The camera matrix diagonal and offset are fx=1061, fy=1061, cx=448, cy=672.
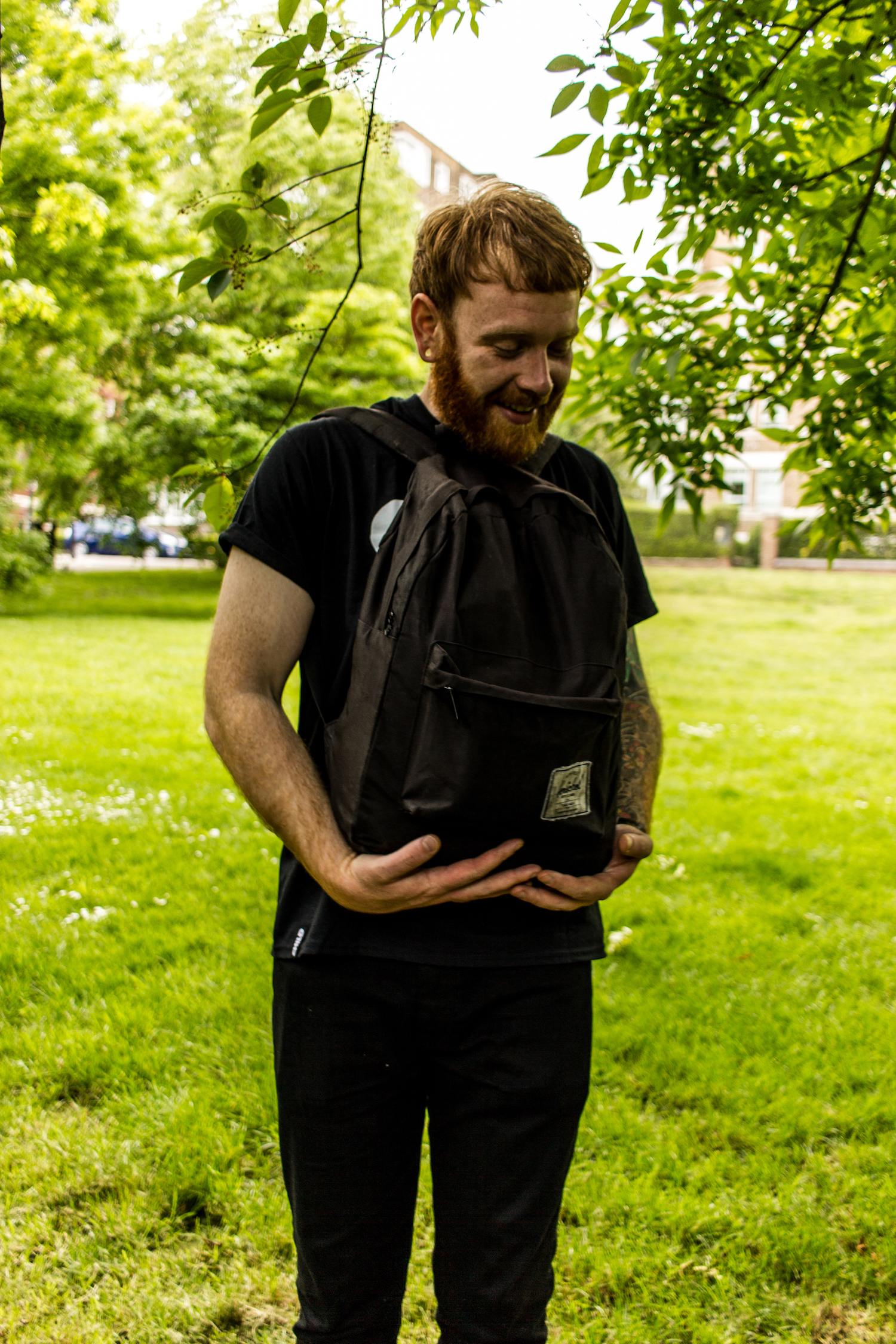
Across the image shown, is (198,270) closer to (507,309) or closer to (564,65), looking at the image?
(507,309)

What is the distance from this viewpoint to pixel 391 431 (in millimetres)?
1778

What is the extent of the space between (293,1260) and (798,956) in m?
2.87

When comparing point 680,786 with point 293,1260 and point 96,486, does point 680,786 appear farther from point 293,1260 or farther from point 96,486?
point 96,486

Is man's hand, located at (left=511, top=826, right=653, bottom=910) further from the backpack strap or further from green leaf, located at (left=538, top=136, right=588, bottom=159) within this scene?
green leaf, located at (left=538, top=136, right=588, bottom=159)

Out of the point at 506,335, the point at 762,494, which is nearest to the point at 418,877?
the point at 506,335

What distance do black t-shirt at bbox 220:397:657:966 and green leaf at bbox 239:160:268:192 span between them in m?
0.69

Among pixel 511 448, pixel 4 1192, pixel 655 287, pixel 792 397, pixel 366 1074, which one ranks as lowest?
pixel 4 1192

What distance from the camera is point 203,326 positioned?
2070 cm

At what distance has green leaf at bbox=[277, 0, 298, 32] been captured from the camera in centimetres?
186

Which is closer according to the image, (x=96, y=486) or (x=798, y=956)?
(x=798, y=956)

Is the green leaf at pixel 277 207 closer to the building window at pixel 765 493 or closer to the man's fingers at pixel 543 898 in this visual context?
the man's fingers at pixel 543 898

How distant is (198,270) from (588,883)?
1332 mm

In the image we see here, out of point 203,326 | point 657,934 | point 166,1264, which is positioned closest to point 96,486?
point 203,326

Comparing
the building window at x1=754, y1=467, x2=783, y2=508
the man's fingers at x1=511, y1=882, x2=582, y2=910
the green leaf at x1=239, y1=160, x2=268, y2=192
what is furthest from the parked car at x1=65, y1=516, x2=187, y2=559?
the man's fingers at x1=511, y1=882, x2=582, y2=910
